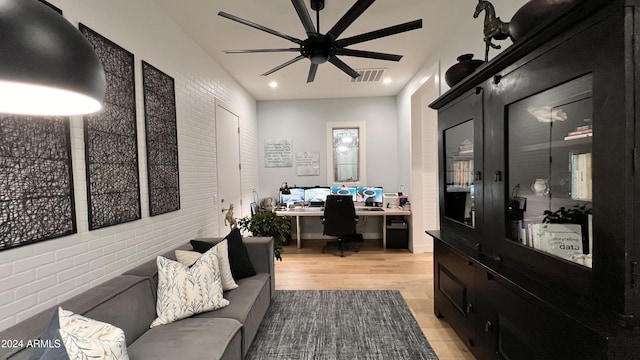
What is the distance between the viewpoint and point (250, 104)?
15.5 feet

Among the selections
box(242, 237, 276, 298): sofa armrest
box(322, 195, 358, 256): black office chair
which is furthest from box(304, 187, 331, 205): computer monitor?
box(242, 237, 276, 298): sofa armrest

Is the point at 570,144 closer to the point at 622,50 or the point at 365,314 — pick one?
the point at 622,50

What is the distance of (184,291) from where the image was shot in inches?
66.0

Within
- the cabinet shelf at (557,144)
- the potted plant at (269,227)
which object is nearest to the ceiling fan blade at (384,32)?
the cabinet shelf at (557,144)

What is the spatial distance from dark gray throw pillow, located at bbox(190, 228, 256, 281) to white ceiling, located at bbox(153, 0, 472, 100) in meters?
2.01

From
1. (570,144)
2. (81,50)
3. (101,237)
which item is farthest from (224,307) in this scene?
(570,144)

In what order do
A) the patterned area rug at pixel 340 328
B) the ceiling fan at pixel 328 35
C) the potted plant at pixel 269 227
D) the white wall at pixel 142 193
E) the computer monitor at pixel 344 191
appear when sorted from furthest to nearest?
the computer monitor at pixel 344 191
the potted plant at pixel 269 227
the patterned area rug at pixel 340 328
the ceiling fan at pixel 328 35
the white wall at pixel 142 193

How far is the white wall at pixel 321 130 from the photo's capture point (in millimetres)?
4973

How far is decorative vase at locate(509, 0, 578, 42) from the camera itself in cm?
114

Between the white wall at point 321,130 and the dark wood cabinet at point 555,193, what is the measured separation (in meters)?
3.06

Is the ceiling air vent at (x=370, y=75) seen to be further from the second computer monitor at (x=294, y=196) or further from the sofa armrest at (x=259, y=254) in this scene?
the sofa armrest at (x=259, y=254)

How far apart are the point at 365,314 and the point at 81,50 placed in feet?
8.58

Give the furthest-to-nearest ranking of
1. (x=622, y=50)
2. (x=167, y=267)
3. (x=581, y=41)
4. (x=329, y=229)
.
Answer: (x=329, y=229) < (x=167, y=267) < (x=581, y=41) < (x=622, y=50)

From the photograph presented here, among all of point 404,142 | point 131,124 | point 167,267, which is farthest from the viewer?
point 404,142
